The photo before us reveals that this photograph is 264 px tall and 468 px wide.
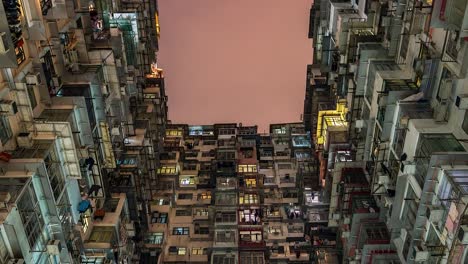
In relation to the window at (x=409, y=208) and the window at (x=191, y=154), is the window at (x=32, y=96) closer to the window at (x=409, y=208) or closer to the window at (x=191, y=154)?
the window at (x=409, y=208)

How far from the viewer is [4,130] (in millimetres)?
20250

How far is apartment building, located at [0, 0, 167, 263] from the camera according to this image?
1950 centimetres

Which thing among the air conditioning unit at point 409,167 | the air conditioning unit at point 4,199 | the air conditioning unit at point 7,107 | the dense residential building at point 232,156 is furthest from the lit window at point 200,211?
the air conditioning unit at point 4,199

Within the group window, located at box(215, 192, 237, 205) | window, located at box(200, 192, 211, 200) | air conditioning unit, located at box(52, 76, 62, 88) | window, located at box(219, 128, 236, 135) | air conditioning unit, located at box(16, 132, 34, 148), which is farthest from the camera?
window, located at box(219, 128, 236, 135)

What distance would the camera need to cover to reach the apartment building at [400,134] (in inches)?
760

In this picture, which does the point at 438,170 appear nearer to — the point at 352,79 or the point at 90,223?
the point at 352,79

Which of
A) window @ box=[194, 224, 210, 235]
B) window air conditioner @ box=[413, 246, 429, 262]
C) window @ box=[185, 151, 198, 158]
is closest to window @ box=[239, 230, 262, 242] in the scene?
window @ box=[194, 224, 210, 235]

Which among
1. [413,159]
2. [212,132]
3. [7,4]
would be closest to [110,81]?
[7,4]

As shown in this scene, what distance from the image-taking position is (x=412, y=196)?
2220cm

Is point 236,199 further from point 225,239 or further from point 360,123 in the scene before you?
point 360,123

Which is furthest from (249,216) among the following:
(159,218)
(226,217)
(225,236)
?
(159,218)

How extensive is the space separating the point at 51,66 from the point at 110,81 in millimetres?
6839

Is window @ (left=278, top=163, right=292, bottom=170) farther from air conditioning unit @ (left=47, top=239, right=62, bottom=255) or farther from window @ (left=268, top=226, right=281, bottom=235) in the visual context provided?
air conditioning unit @ (left=47, top=239, right=62, bottom=255)

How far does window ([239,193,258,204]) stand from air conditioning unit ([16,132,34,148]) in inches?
1068
